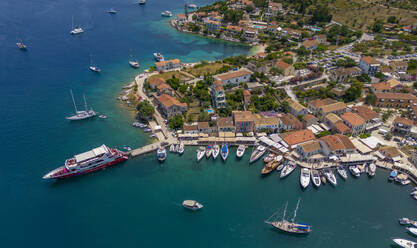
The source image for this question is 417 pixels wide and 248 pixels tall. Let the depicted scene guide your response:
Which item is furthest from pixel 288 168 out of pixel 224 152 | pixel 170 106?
pixel 170 106

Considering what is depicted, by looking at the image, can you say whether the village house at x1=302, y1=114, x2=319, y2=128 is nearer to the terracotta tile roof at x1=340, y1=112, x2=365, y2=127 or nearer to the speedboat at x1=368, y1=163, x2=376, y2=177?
the terracotta tile roof at x1=340, y1=112, x2=365, y2=127

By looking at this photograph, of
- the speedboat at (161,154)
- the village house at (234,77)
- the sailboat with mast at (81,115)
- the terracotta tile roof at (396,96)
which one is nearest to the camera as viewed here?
the speedboat at (161,154)

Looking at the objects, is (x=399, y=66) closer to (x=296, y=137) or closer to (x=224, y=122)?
(x=296, y=137)

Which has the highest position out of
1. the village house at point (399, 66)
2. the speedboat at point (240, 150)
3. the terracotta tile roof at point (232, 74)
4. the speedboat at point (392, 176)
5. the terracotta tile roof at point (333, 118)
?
the village house at point (399, 66)

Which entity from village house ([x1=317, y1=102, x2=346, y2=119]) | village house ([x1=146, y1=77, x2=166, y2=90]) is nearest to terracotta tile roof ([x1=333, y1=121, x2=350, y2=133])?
village house ([x1=317, y1=102, x2=346, y2=119])

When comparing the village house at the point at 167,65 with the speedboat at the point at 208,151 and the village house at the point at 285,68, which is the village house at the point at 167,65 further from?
the speedboat at the point at 208,151

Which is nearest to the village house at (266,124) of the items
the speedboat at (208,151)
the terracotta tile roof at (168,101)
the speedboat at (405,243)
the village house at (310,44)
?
the speedboat at (208,151)
